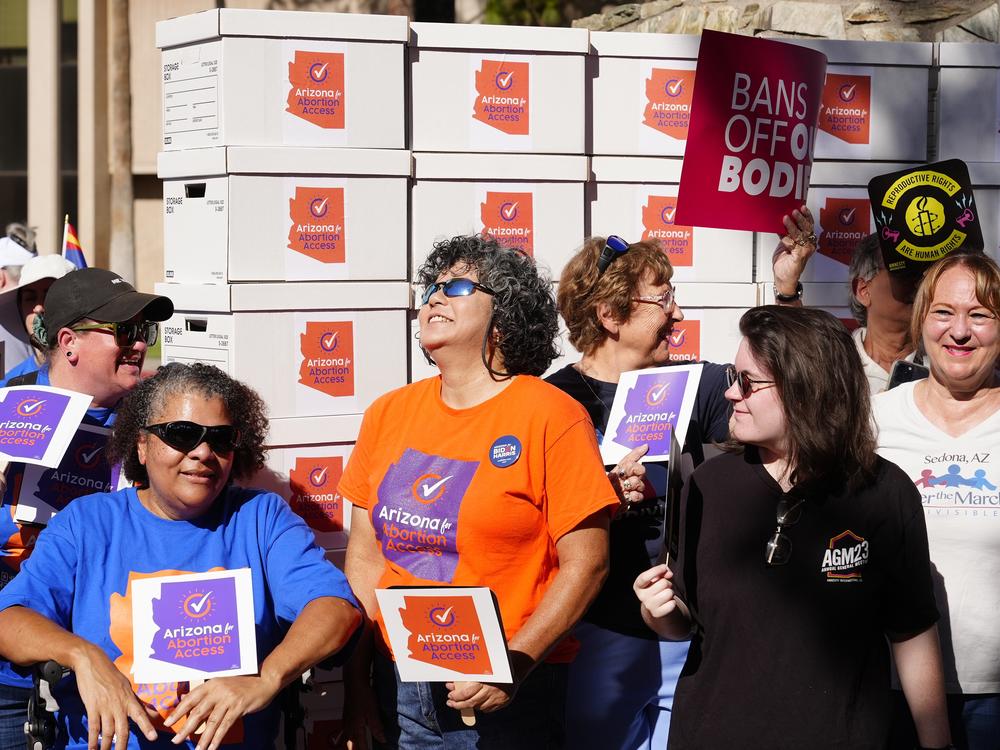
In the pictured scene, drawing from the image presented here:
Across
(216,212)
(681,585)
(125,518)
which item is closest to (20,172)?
(216,212)

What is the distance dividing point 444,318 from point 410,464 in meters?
0.41

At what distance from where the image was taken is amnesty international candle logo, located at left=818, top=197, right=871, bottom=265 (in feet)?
15.6

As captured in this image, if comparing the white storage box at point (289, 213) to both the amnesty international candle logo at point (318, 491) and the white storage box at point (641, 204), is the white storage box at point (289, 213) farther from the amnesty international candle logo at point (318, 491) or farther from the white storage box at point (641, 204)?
the white storage box at point (641, 204)

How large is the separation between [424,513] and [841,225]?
96.9 inches

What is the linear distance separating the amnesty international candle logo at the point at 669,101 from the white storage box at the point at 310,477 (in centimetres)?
162

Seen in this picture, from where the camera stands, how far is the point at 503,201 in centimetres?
441

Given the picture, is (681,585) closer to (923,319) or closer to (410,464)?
(410,464)

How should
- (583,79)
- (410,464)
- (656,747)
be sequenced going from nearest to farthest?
(410,464) → (656,747) → (583,79)

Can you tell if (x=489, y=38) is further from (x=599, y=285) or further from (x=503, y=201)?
(x=599, y=285)

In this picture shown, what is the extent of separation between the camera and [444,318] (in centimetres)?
329

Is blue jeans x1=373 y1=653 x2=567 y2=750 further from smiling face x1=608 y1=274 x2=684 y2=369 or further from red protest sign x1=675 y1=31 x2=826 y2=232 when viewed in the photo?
red protest sign x1=675 y1=31 x2=826 y2=232

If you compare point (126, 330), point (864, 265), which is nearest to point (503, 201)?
point (864, 265)

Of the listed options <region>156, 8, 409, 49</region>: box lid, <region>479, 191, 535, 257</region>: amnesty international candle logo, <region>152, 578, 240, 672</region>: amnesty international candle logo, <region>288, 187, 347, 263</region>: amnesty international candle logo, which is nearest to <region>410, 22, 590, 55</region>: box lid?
<region>156, 8, 409, 49</region>: box lid

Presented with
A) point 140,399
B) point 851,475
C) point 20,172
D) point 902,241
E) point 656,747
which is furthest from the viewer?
point 20,172
